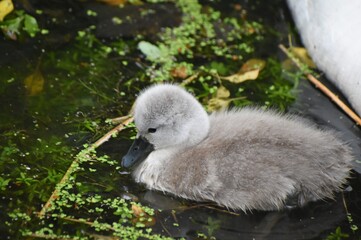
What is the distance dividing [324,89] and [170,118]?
1.33m

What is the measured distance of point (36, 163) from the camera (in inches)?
151

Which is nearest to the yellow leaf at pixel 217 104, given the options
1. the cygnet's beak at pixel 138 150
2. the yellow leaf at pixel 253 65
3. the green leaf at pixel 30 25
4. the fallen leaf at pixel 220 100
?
the fallen leaf at pixel 220 100

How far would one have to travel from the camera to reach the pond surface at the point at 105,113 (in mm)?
3564

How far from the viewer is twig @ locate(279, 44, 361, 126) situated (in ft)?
14.7

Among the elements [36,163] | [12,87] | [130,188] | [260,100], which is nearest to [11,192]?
[36,163]

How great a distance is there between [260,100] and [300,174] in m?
1.05

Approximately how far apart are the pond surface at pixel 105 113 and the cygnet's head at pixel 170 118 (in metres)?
0.27

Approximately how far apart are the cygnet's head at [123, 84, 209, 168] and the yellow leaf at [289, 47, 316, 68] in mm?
1436

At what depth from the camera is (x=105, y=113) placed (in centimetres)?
434

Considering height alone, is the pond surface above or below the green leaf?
above

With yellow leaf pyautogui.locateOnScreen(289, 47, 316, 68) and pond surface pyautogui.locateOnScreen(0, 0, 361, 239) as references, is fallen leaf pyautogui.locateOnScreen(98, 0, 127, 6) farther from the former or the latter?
yellow leaf pyautogui.locateOnScreen(289, 47, 316, 68)

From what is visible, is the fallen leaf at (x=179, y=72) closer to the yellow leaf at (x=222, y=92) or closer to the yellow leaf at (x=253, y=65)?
the yellow leaf at (x=222, y=92)

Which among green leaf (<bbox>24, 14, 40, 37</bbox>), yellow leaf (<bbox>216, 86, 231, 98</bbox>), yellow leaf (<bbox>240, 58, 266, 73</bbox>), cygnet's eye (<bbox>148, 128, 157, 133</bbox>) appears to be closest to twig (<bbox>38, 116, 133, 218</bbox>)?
cygnet's eye (<bbox>148, 128, 157, 133</bbox>)

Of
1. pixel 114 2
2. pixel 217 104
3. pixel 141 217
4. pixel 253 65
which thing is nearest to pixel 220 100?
pixel 217 104
